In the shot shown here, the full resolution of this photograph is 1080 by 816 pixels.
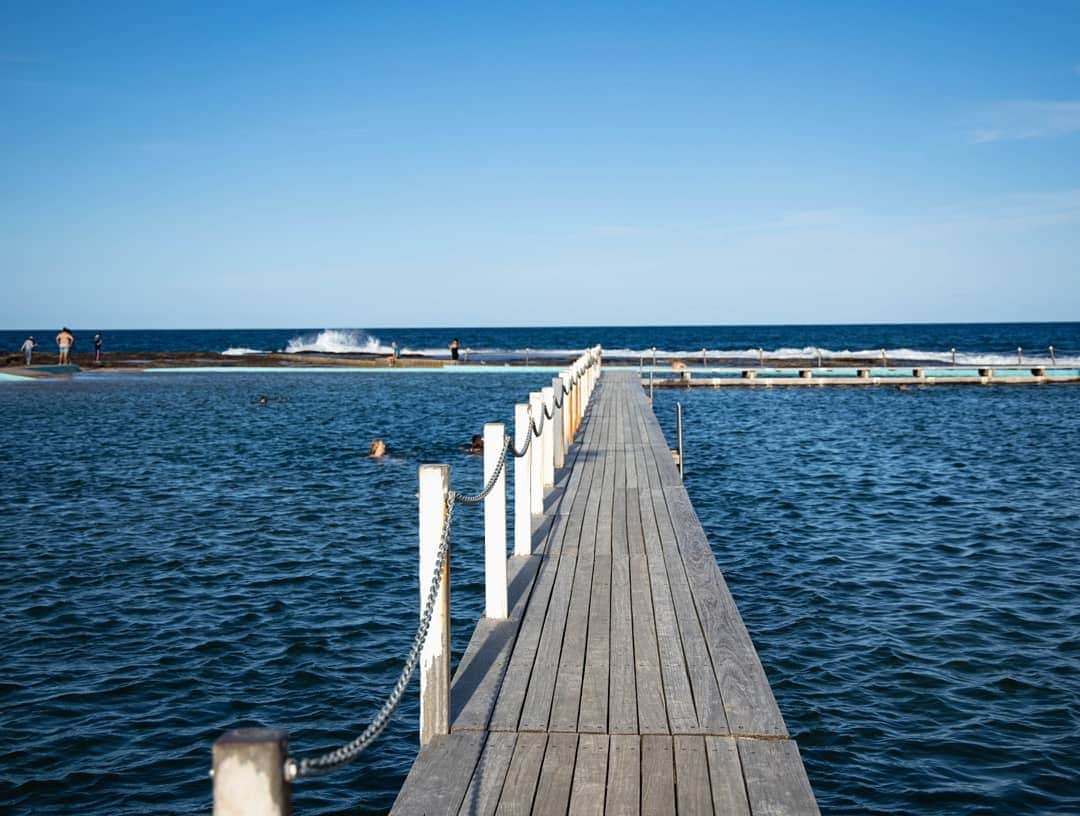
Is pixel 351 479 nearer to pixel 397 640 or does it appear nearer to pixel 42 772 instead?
pixel 397 640

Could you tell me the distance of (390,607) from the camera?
1015 cm

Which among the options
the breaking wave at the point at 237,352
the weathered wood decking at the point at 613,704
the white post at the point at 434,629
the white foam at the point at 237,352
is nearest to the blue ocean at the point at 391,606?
the weathered wood decking at the point at 613,704

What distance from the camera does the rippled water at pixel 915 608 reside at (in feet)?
21.1

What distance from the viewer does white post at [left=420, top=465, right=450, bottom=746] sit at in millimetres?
4781

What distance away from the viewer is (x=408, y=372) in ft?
173

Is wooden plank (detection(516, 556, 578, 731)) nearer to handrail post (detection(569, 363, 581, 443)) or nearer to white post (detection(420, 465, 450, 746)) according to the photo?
white post (detection(420, 465, 450, 746))

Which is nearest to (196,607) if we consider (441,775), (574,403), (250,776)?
(441,775)

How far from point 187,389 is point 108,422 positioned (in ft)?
45.0

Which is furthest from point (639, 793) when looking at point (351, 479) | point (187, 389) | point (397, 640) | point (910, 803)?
point (187, 389)

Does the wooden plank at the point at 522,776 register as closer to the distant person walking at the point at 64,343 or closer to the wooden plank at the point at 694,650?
the wooden plank at the point at 694,650

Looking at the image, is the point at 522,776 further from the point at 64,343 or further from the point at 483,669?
the point at 64,343

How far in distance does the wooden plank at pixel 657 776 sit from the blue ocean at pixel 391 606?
1928 millimetres

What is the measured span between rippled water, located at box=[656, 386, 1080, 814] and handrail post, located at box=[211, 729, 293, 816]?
4682 millimetres

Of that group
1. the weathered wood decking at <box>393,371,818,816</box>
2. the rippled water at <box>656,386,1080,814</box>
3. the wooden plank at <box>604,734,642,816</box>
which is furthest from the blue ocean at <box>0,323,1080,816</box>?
the wooden plank at <box>604,734,642,816</box>
